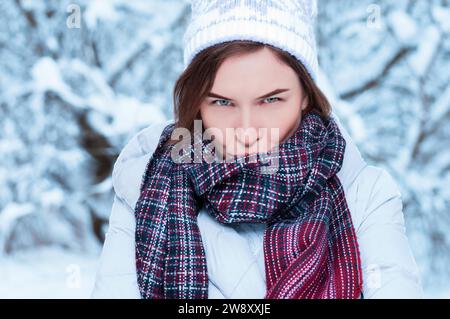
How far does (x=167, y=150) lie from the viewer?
1281 mm

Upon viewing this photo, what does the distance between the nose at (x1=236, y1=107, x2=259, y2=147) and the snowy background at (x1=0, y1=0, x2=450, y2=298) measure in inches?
47.1

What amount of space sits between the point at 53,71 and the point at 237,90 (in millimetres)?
1437

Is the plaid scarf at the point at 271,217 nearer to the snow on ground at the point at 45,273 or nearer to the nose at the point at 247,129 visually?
the nose at the point at 247,129

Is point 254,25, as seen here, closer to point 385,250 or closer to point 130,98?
point 385,250

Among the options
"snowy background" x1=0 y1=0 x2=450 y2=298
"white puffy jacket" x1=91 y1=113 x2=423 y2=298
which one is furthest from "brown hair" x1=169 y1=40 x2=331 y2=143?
"snowy background" x1=0 y1=0 x2=450 y2=298

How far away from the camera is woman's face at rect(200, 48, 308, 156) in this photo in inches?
43.4

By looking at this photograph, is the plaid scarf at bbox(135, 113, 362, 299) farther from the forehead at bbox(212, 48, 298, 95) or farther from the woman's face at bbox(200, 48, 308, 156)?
the forehead at bbox(212, 48, 298, 95)

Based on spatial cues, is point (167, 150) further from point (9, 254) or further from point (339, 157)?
point (9, 254)

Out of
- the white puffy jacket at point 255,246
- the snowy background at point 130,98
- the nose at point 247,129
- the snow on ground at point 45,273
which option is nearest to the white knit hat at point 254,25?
the nose at point 247,129

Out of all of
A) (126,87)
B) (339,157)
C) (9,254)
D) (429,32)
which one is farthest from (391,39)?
(9,254)

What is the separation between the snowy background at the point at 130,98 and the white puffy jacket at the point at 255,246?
1083mm

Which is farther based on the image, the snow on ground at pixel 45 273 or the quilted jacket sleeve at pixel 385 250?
the snow on ground at pixel 45 273

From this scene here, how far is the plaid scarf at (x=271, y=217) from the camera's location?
1088 millimetres

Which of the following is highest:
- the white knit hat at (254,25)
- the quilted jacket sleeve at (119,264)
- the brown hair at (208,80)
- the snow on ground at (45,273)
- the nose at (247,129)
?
the white knit hat at (254,25)
